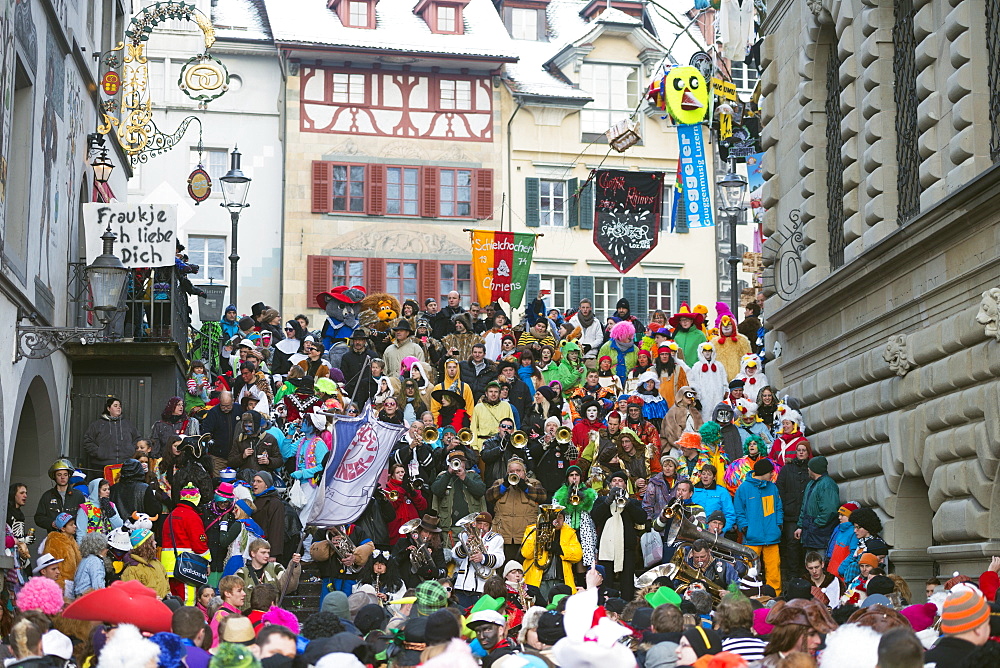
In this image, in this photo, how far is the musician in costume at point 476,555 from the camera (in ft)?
60.3

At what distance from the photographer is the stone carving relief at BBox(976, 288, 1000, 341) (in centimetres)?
1502

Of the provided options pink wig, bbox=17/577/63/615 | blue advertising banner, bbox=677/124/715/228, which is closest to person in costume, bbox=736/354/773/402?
blue advertising banner, bbox=677/124/715/228

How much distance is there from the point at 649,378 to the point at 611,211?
12.3m

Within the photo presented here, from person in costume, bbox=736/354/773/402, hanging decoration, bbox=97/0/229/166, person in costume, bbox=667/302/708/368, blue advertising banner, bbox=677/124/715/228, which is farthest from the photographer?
blue advertising banner, bbox=677/124/715/228

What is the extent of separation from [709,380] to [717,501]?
14.9 feet

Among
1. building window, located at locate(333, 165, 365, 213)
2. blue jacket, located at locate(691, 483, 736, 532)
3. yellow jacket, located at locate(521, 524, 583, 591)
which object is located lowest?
yellow jacket, located at locate(521, 524, 583, 591)

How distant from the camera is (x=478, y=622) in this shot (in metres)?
11.7

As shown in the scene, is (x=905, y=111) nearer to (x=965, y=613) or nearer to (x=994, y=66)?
(x=994, y=66)

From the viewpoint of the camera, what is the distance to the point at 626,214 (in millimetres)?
34562

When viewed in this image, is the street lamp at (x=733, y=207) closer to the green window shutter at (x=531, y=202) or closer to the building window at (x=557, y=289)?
the building window at (x=557, y=289)

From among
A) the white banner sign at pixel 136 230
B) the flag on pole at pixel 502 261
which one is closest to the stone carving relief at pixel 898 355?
the white banner sign at pixel 136 230

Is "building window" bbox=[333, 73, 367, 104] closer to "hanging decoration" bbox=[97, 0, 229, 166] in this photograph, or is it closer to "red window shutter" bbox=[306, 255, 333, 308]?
"red window shutter" bbox=[306, 255, 333, 308]

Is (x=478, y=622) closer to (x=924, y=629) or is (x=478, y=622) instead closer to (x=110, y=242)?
(x=924, y=629)

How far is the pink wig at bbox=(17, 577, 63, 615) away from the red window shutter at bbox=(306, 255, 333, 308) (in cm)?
3096
